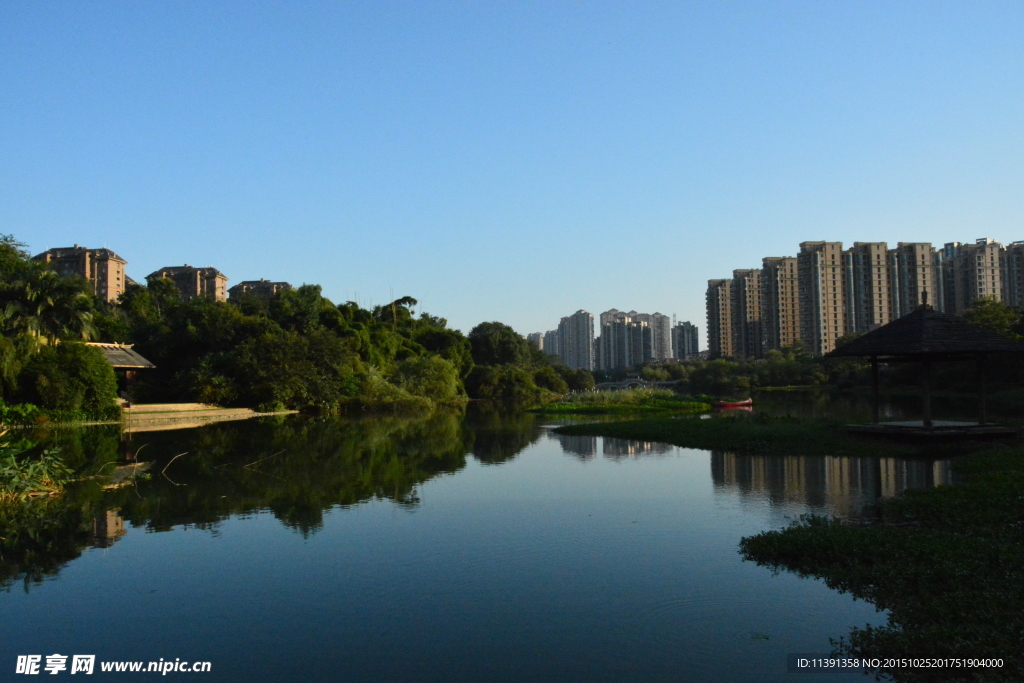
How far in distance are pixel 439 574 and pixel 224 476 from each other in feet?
27.5

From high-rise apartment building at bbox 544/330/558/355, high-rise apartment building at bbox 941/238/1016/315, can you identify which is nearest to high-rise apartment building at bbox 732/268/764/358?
high-rise apartment building at bbox 941/238/1016/315

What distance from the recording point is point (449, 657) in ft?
17.4

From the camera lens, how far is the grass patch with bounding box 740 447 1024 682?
15.7 feet

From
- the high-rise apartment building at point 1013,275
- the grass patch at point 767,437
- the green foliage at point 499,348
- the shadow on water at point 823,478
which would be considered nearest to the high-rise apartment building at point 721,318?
the high-rise apartment building at point 1013,275

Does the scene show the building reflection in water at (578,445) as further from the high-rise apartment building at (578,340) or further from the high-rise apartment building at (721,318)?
the high-rise apartment building at (578,340)

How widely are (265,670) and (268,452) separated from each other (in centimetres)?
1389

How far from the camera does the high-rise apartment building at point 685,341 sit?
128 m

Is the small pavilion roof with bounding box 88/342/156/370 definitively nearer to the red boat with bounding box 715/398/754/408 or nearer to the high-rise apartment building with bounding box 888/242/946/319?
the red boat with bounding box 715/398/754/408

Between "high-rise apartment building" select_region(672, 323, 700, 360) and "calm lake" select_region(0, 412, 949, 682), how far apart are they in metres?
115

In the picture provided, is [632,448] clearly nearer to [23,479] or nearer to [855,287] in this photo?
[23,479]

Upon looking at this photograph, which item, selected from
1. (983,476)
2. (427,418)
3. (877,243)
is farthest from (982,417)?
(877,243)

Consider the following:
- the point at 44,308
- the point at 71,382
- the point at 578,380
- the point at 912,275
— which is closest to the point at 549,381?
the point at 578,380

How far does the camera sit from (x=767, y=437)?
1734cm

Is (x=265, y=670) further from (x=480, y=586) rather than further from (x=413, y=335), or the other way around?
(x=413, y=335)
